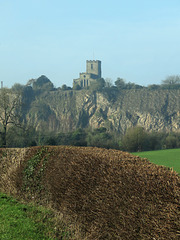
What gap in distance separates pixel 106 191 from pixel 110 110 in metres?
101

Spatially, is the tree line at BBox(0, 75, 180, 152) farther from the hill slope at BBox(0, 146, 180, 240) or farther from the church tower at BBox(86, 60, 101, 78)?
the church tower at BBox(86, 60, 101, 78)

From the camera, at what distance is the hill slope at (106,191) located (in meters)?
4.22

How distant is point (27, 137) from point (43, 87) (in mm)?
80665

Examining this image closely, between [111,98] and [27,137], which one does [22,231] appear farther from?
[111,98]

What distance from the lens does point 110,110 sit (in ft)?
350

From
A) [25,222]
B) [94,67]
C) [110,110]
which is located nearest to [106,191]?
[25,222]

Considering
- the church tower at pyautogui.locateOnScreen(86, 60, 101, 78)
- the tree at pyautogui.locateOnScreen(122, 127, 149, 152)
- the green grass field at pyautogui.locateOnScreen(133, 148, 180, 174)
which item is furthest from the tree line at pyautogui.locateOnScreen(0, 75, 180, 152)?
the church tower at pyautogui.locateOnScreen(86, 60, 101, 78)

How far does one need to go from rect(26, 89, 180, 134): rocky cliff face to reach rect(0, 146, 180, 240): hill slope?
9346 centimetres

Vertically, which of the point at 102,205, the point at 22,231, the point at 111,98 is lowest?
the point at 22,231

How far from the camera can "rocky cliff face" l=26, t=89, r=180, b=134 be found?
4060 inches

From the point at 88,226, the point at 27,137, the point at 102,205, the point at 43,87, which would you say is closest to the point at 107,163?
the point at 102,205

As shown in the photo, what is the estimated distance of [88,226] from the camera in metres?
6.14

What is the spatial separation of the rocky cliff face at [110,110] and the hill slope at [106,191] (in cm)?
9346

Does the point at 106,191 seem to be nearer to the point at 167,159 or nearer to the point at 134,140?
the point at 167,159
